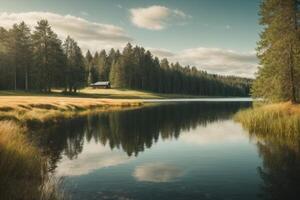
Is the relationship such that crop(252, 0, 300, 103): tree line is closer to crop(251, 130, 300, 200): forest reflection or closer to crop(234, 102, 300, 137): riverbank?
crop(234, 102, 300, 137): riverbank

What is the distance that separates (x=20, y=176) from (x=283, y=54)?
37.8m

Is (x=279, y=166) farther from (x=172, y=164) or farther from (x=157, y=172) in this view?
(x=157, y=172)

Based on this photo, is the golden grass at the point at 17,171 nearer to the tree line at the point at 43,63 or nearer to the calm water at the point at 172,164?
the calm water at the point at 172,164

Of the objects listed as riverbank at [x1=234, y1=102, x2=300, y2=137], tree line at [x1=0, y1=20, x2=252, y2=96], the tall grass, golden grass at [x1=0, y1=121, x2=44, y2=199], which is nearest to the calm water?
riverbank at [x1=234, y1=102, x2=300, y2=137]

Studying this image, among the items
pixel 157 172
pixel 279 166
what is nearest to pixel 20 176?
pixel 157 172

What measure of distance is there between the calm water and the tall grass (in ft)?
5.28

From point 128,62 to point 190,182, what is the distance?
13944 centimetres

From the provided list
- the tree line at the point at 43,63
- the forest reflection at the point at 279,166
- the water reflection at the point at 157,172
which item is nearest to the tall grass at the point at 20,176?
the water reflection at the point at 157,172

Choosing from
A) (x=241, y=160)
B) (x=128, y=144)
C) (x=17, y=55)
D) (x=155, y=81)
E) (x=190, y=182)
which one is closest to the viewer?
(x=190, y=182)

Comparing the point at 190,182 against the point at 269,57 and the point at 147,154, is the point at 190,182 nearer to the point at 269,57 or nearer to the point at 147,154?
the point at 147,154

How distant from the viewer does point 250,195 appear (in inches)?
489

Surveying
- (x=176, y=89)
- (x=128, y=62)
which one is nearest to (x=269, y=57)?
(x=128, y=62)

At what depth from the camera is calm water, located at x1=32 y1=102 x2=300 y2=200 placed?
42.3ft

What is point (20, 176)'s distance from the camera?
11555 mm
